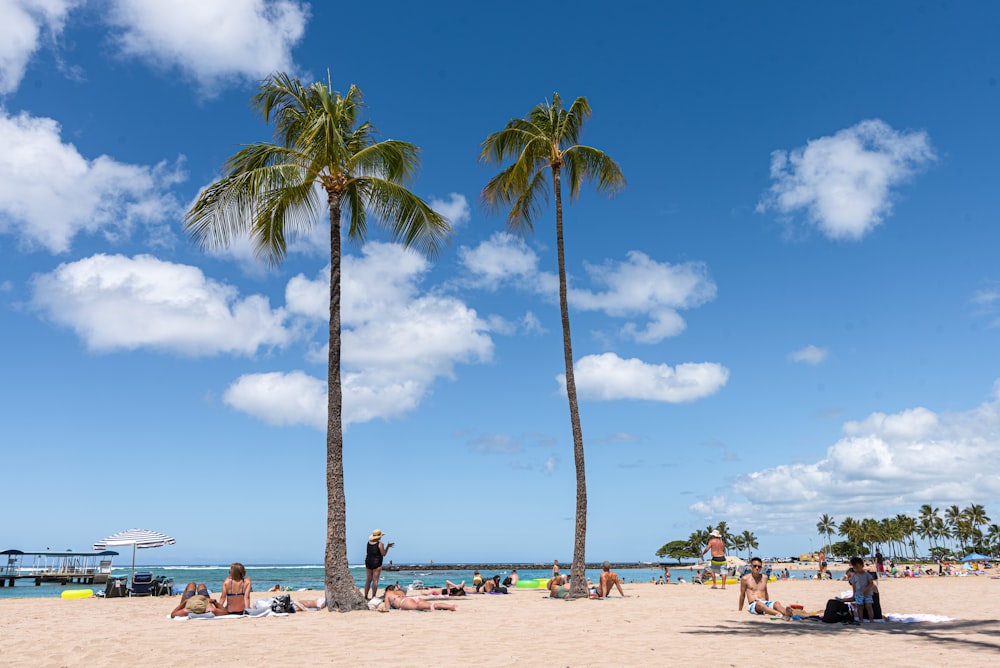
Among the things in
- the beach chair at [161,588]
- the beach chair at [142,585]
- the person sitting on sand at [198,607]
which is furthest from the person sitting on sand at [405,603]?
the beach chair at [161,588]

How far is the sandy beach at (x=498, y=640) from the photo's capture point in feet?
26.9

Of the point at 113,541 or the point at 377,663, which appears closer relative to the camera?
the point at 377,663

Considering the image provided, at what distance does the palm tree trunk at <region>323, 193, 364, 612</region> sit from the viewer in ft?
48.6

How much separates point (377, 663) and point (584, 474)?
11.8 m

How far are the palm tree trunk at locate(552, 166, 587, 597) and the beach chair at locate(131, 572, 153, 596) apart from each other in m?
15.1

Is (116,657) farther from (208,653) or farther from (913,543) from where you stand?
(913,543)

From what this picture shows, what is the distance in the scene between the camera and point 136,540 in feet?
87.7

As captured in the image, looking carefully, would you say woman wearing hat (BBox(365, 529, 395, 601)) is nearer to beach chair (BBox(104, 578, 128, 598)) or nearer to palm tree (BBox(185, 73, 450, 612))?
palm tree (BBox(185, 73, 450, 612))

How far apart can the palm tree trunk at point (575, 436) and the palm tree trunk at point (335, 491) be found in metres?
6.13

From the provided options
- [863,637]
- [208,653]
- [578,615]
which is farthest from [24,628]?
[863,637]

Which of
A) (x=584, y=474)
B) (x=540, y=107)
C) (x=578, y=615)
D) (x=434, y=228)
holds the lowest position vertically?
(x=578, y=615)

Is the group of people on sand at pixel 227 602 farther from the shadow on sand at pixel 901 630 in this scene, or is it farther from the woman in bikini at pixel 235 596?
the shadow on sand at pixel 901 630

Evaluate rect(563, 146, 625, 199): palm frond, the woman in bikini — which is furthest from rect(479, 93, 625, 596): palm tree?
the woman in bikini

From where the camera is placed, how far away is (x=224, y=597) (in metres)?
13.4
